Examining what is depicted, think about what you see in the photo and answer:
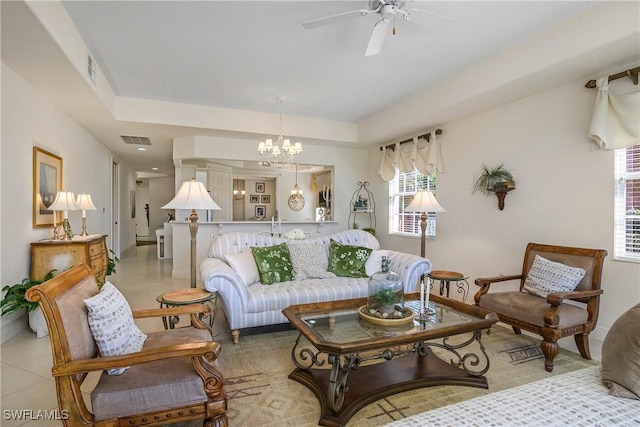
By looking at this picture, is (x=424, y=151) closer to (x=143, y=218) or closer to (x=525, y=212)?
(x=525, y=212)

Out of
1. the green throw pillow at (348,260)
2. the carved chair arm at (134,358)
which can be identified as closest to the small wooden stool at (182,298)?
the carved chair arm at (134,358)

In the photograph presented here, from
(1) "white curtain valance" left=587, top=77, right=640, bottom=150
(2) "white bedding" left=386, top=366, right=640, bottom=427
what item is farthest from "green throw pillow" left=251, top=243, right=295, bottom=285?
(1) "white curtain valance" left=587, top=77, right=640, bottom=150

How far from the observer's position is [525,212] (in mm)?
3572

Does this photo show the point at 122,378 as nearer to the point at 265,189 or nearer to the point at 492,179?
the point at 492,179

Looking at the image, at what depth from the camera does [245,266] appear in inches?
131

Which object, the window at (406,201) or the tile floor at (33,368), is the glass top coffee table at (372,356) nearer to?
the tile floor at (33,368)

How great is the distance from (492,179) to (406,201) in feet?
6.08

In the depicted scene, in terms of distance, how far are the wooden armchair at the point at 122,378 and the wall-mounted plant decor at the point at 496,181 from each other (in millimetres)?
3475

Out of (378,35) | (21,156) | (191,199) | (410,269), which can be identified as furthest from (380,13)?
(21,156)

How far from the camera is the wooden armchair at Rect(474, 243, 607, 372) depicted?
2.48m

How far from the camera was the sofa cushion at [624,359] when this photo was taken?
133 cm

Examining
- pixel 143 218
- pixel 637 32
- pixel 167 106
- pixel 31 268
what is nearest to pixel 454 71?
pixel 637 32

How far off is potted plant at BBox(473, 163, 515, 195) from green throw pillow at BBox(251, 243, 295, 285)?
253 cm

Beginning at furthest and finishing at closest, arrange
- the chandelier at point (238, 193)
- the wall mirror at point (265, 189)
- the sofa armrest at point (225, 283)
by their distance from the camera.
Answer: the chandelier at point (238, 193)
the wall mirror at point (265, 189)
the sofa armrest at point (225, 283)
